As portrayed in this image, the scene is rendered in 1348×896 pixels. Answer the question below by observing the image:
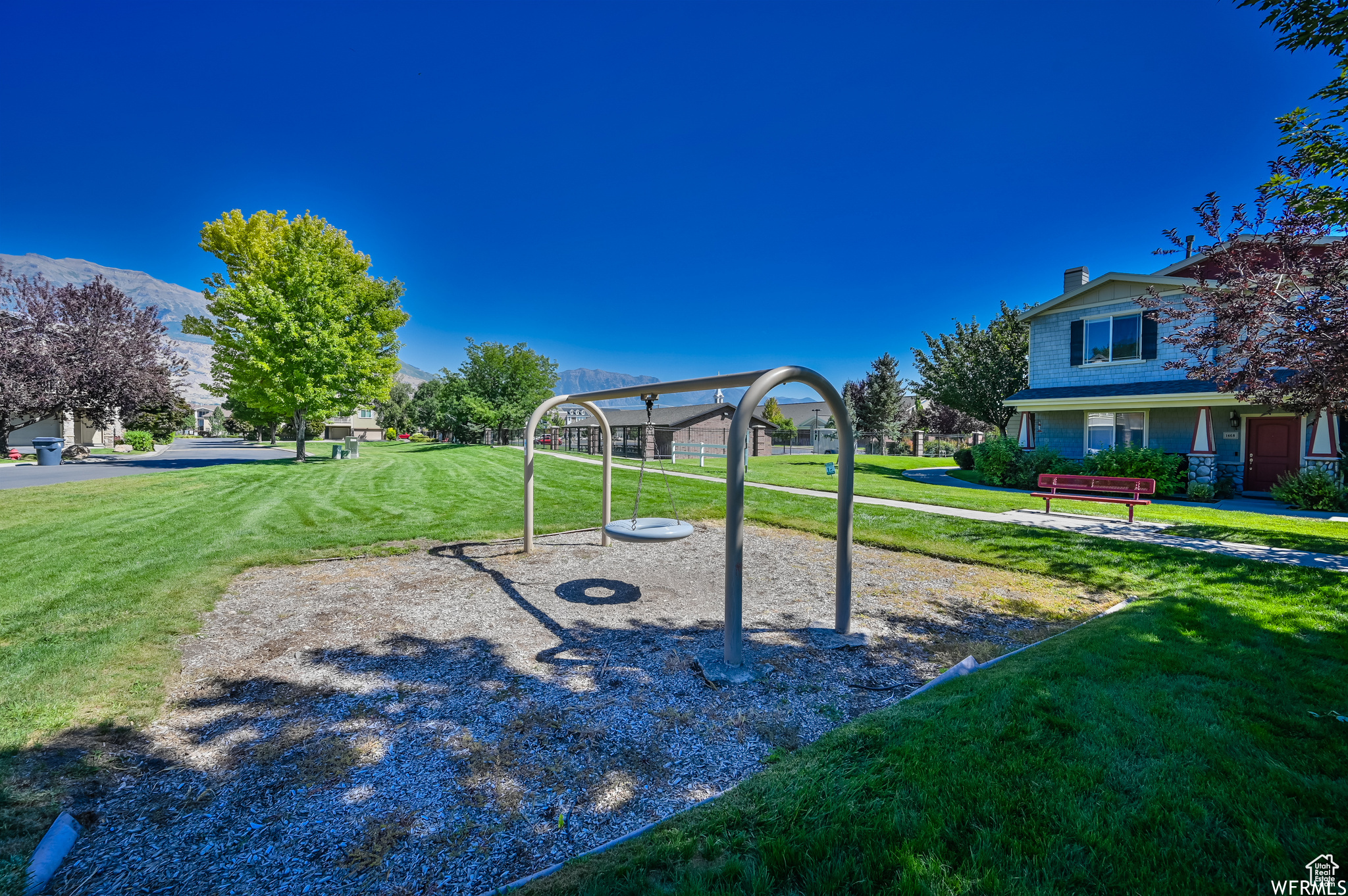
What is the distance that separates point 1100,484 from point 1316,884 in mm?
14223

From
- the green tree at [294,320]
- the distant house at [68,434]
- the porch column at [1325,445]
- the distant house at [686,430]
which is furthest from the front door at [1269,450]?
the distant house at [68,434]

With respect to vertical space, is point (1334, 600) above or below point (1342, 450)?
below

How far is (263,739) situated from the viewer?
341cm

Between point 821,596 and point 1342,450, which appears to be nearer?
point 821,596

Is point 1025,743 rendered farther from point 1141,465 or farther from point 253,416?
point 253,416

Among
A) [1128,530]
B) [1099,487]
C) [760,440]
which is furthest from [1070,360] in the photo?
[760,440]

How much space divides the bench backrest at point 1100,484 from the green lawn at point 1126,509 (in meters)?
0.46

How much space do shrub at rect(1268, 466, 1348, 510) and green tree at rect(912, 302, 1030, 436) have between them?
39.9 ft

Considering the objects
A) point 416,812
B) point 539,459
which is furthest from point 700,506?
point 539,459

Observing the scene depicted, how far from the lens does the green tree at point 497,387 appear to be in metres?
43.9

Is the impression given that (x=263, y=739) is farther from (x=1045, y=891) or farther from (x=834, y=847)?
(x=1045, y=891)

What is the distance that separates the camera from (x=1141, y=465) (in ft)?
52.8

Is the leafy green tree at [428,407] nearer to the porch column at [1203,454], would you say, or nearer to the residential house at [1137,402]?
the residential house at [1137,402]

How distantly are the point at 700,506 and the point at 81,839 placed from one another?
11.4m
